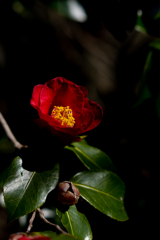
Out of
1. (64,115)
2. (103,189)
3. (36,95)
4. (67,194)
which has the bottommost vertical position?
(103,189)

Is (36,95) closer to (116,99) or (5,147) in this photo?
(5,147)

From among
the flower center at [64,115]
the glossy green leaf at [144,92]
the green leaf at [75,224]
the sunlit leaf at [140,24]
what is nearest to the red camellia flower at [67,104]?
the flower center at [64,115]

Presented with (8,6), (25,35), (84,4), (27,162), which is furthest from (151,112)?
(8,6)

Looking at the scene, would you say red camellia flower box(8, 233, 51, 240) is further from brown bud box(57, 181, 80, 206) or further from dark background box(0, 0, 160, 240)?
dark background box(0, 0, 160, 240)

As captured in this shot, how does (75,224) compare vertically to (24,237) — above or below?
below

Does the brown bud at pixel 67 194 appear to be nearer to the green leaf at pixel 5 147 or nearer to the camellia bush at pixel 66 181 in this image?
the camellia bush at pixel 66 181

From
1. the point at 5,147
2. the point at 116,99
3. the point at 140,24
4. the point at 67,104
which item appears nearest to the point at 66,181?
the point at 67,104

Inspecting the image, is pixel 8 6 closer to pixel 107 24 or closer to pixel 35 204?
pixel 107 24
